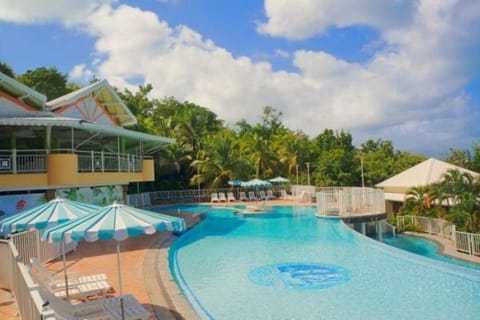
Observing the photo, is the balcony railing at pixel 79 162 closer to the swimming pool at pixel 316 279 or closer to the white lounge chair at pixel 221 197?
the swimming pool at pixel 316 279

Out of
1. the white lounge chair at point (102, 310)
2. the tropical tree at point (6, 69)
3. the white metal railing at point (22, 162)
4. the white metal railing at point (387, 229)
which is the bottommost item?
the white metal railing at point (387, 229)

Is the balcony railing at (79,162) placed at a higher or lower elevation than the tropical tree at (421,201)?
higher

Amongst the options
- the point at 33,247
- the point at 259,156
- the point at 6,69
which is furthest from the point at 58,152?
the point at 259,156

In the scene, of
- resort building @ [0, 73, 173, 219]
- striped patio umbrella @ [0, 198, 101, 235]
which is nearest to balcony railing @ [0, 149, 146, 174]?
resort building @ [0, 73, 173, 219]

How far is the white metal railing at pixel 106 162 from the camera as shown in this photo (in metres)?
18.6

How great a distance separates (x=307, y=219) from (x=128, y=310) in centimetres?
1738

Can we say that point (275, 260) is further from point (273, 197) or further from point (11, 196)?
point (273, 197)

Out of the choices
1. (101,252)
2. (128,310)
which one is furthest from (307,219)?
(128,310)

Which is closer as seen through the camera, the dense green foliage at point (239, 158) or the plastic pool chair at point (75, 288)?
the plastic pool chair at point (75, 288)

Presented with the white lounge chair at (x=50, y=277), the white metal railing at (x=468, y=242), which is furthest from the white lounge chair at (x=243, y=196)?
the white lounge chair at (x=50, y=277)

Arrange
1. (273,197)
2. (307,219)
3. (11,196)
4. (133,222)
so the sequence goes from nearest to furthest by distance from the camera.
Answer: (133,222) < (11,196) < (307,219) < (273,197)

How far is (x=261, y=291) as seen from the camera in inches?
420

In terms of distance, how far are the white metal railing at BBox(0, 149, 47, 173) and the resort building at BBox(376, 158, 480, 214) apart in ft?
69.9

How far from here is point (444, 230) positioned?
2083 centimetres
